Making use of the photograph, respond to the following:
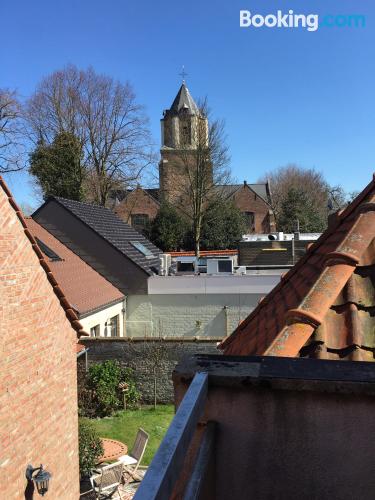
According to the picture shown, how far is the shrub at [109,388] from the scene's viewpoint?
14.6m

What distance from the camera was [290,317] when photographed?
3.00m

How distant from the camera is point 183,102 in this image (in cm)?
4928

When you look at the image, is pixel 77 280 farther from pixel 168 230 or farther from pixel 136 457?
pixel 168 230

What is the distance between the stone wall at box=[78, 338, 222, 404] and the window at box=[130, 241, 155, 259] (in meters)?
7.50

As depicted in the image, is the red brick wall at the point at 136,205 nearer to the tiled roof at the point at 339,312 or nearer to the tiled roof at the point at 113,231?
the tiled roof at the point at 113,231

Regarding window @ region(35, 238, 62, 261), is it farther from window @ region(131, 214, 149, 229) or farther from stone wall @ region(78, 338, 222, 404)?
window @ region(131, 214, 149, 229)

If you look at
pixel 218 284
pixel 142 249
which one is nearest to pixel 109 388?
pixel 218 284

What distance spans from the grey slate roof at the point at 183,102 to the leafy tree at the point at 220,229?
1469cm

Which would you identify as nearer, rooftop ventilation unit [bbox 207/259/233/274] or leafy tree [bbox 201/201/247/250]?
rooftop ventilation unit [bbox 207/259/233/274]

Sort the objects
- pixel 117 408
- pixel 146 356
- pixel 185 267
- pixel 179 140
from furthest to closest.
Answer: pixel 179 140 → pixel 185 267 → pixel 146 356 → pixel 117 408

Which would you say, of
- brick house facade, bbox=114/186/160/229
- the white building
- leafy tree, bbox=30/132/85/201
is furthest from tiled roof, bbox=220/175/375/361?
brick house facade, bbox=114/186/160/229

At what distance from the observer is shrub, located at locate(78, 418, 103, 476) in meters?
10.5

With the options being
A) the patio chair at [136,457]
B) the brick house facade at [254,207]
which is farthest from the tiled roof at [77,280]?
the brick house facade at [254,207]

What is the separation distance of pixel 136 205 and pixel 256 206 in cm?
1399
